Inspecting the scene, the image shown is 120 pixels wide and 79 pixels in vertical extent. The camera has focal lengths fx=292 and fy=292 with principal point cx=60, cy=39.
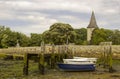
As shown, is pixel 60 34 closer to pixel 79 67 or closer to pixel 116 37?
pixel 116 37

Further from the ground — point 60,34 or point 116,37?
point 60,34

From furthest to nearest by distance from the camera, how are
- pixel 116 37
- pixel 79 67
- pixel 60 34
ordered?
1. pixel 116 37
2. pixel 60 34
3. pixel 79 67

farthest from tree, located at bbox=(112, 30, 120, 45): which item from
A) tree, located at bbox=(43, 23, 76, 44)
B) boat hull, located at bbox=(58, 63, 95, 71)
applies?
A: boat hull, located at bbox=(58, 63, 95, 71)

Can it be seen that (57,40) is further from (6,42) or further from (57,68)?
(57,68)

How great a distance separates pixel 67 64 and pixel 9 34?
215 feet

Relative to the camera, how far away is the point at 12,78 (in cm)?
2092

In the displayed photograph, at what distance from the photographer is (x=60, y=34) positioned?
275 feet

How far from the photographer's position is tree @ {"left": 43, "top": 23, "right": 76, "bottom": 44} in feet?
264

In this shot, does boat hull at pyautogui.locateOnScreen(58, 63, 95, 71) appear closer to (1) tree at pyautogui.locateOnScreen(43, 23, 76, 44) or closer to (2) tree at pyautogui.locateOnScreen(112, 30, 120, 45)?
(1) tree at pyautogui.locateOnScreen(43, 23, 76, 44)

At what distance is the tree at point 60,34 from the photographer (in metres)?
80.6

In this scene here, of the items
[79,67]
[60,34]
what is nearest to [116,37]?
[60,34]

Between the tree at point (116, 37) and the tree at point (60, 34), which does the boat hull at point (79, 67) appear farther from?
the tree at point (116, 37)

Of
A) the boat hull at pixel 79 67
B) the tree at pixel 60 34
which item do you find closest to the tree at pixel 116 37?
the tree at pixel 60 34

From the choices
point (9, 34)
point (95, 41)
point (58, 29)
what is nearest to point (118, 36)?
point (95, 41)
